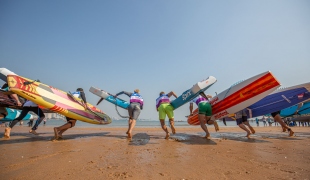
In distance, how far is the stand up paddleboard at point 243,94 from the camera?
4891 millimetres

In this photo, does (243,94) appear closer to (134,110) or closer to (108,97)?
(134,110)

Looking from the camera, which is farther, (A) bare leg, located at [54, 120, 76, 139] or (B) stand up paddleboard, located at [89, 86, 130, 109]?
(B) stand up paddleboard, located at [89, 86, 130, 109]

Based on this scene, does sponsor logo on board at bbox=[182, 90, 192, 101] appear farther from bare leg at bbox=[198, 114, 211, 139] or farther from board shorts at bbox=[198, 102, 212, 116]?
bare leg at bbox=[198, 114, 211, 139]

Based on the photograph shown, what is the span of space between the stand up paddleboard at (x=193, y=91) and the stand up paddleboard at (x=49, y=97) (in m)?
3.61

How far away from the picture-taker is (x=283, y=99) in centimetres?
669

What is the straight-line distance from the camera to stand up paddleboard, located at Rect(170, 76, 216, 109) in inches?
219

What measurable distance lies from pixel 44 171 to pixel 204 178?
5.83 ft

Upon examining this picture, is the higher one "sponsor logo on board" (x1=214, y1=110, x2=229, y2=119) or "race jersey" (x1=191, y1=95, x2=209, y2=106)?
"race jersey" (x1=191, y1=95, x2=209, y2=106)

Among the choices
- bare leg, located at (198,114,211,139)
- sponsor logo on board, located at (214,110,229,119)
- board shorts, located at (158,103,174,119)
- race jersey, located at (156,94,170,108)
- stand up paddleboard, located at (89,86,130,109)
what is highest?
stand up paddleboard, located at (89,86,130,109)

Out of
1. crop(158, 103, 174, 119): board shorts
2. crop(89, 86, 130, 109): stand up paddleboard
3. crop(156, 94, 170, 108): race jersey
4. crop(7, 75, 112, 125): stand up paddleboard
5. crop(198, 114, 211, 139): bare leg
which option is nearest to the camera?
crop(7, 75, 112, 125): stand up paddleboard

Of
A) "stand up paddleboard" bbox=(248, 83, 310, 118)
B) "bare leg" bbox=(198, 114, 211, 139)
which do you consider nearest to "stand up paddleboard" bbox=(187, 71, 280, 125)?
"bare leg" bbox=(198, 114, 211, 139)

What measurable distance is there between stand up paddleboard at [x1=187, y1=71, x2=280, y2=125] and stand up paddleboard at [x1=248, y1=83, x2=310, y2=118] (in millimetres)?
1977

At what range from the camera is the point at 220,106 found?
251 inches

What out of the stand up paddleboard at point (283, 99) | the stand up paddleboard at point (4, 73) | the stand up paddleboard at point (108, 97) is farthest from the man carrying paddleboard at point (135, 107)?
the stand up paddleboard at point (283, 99)
